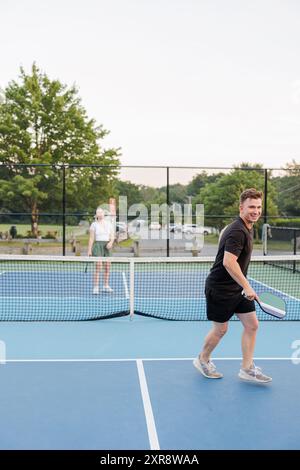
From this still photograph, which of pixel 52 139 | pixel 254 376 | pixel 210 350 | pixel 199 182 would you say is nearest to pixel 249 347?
pixel 254 376

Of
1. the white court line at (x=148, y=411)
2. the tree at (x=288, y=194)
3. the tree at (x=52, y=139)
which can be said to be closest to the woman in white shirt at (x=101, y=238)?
the white court line at (x=148, y=411)

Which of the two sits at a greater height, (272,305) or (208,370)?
(272,305)

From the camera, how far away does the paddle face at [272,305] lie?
425cm

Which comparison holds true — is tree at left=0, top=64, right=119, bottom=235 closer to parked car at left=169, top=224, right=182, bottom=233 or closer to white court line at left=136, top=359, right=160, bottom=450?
parked car at left=169, top=224, right=182, bottom=233

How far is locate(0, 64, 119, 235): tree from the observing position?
876 inches

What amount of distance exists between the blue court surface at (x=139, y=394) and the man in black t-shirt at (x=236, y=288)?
0.57 ft

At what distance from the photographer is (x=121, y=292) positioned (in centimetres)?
928

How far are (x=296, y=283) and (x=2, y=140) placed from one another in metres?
18.1

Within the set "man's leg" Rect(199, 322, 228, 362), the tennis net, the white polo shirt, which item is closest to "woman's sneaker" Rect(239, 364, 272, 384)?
"man's leg" Rect(199, 322, 228, 362)

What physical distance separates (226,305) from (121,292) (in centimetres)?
531

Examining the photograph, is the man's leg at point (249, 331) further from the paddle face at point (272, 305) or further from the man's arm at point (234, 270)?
the man's arm at point (234, 270)

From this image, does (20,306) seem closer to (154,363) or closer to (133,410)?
(154,363)

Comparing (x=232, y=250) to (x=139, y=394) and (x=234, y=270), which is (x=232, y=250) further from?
(x=139, y=394)
